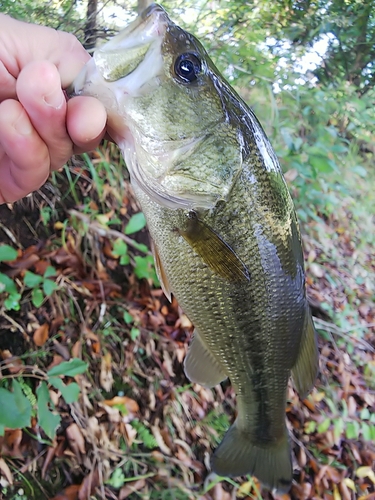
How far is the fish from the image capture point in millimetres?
945

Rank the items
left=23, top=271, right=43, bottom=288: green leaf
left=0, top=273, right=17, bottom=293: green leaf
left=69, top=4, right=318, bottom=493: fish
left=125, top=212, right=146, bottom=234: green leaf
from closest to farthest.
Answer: left=69, top=4, right=318, bottom=493: fish → left=0, top=273, right=17, bottom=293: green leaf → left=23, top=271, right=43, bottom=288: green leaf → left=125, top=212, right=146, bottom=234: green leaf

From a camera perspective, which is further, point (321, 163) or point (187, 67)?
point (321, 163)

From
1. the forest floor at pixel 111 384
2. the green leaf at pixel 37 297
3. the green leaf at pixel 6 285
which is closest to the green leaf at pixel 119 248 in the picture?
the forest floor at pixel 111 384

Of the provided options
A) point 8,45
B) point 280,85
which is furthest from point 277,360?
point 280,85

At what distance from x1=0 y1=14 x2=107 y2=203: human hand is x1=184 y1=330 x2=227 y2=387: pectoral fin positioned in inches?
28.2

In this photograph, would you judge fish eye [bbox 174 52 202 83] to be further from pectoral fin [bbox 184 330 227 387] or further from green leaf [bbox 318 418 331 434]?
green leaf [bbox 318 418 331 434]

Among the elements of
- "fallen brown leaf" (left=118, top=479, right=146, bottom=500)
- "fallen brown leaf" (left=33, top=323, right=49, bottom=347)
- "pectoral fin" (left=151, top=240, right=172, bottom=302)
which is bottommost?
"fallen brown leaf" (left=118, top=479, right=146, bottom=500)

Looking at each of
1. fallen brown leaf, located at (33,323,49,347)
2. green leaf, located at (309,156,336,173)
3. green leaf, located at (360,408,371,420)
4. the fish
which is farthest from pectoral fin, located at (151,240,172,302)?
green leaf, located at (360,408,371,420)

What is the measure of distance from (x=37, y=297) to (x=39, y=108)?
4.65 ft

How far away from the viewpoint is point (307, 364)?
134 cm

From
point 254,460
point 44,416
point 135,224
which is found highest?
point 135,224

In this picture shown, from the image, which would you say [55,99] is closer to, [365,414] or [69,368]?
[69,368]

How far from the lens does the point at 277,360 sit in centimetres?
133

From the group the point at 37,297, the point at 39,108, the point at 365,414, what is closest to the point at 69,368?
the point at 37,297
